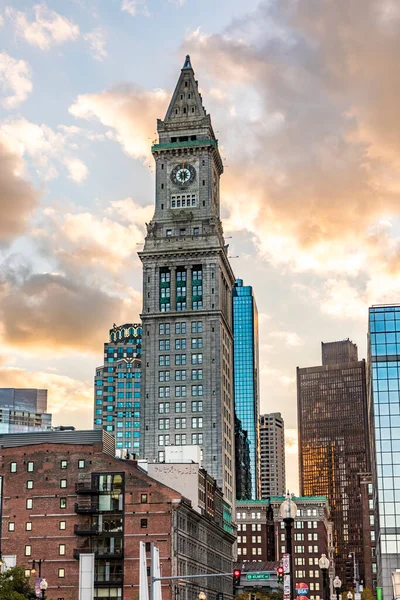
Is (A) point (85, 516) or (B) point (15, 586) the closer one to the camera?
(B) point (15, 586)

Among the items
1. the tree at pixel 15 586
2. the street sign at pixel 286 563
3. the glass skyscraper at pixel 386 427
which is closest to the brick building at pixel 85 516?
the tree at pixel 15 586

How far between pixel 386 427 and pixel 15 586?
256ft

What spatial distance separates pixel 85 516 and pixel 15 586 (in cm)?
2672

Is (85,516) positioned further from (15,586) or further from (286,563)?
(286,563)

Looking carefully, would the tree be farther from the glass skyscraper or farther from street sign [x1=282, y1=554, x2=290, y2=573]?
the glass skyscraper

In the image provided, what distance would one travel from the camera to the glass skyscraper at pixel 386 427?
157m

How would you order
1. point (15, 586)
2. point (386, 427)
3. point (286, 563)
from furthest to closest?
1. point (386, 427)
2. point (15, 586)
3. point (286, 563)

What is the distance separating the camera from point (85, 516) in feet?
418

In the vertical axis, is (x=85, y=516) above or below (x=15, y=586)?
above

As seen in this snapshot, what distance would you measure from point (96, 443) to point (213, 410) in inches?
2765

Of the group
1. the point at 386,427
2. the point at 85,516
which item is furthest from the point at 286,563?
the point at 386,427

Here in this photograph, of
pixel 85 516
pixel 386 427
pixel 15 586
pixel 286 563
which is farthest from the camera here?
pixel 386 427

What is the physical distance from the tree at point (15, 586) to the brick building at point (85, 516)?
15623 millimetres

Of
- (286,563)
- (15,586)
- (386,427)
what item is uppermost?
(386,427)
